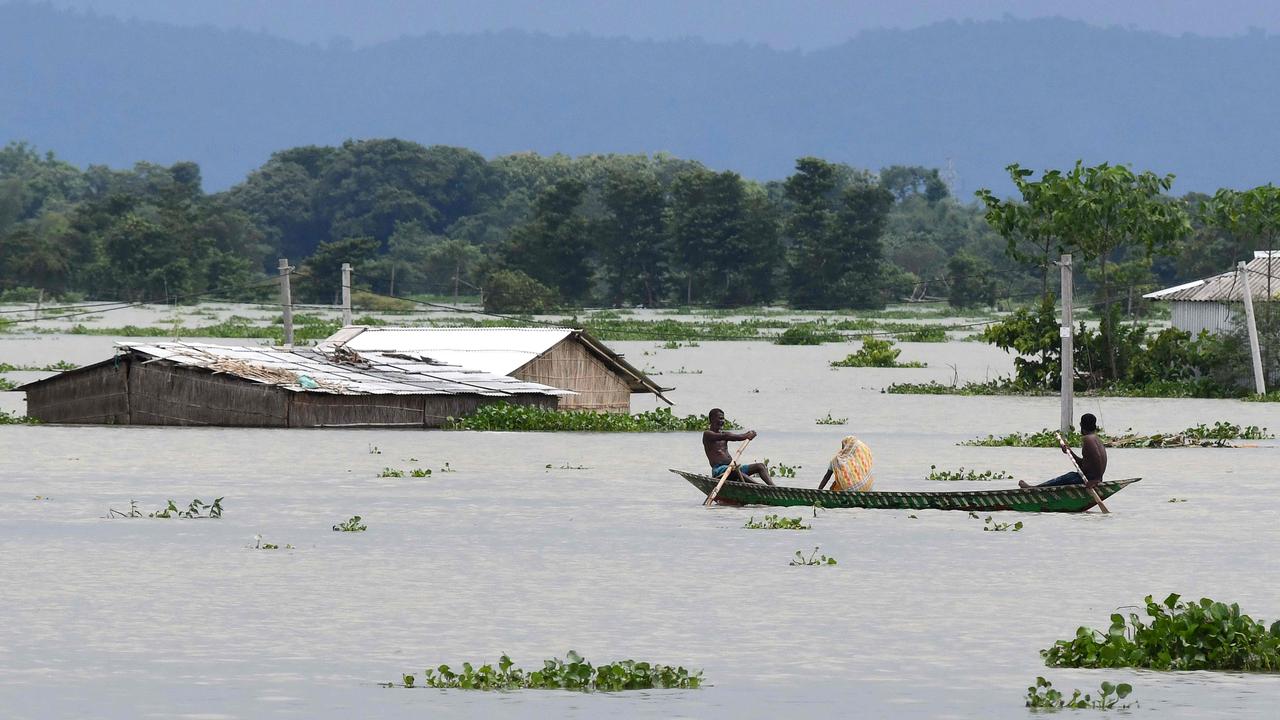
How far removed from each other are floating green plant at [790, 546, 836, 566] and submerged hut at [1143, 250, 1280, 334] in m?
27.4

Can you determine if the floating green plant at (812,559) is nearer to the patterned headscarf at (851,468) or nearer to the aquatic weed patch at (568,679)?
the patterned headscarf at (851,468)

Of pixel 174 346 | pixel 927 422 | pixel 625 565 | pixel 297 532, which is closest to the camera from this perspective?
pixel 625 565

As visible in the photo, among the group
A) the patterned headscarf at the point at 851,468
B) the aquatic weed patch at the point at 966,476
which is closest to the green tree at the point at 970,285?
the aquatic weed patch at the point at 966,476

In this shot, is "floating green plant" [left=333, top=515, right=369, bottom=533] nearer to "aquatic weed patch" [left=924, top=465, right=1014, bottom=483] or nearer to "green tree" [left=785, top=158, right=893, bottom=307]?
"aquatic weed patch" [left=924, top=465, right=1014, bottom=483]

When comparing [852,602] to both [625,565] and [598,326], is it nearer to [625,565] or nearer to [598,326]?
[625,565]

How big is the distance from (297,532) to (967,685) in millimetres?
8774

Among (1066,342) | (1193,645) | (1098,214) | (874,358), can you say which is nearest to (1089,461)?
(1193,645)

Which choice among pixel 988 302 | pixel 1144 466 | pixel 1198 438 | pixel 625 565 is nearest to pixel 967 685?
pixel 625 565

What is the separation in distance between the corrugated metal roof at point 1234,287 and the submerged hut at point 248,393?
675 inches

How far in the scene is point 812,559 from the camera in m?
15.7

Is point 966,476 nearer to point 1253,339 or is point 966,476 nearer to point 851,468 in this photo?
point 851,468

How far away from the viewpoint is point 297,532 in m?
17.9

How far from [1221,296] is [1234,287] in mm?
343

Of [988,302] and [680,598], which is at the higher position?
[988,302]
